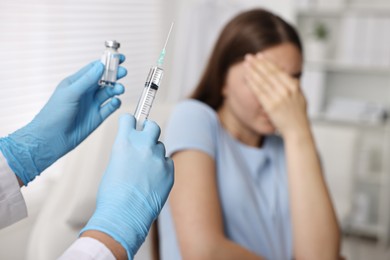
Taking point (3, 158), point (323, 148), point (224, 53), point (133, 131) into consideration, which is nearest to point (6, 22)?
point (224, 53)

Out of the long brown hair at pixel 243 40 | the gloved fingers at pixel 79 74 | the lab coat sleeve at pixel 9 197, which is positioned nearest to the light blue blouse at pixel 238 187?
the long brown hair at pixel 243 40

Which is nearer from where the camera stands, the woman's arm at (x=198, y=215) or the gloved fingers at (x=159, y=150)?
the gloved fingers at (x=159, y=150)

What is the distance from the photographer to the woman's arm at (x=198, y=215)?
42.0 inches

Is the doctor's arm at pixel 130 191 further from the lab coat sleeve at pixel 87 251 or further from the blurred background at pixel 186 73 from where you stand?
the blurred background at pixel 186 73

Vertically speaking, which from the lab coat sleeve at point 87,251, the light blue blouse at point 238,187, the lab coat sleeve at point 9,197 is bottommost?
the light blue blouse at point 238,187

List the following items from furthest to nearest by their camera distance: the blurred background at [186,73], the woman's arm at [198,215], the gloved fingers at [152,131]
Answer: the blurred background at [186,73], the woman's arm at [198,215], the gloved fingers at [152,131]

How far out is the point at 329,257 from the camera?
1.20 m

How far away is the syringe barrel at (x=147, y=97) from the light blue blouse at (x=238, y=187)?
18.3 inches

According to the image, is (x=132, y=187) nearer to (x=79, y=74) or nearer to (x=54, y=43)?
(x=79, y=74)

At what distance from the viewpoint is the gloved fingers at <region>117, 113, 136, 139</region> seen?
67 cm

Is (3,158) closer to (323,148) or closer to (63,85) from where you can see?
(63,85)

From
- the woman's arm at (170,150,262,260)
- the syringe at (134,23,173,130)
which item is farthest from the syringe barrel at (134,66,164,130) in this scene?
the woman's arm at (170,150,262,260)

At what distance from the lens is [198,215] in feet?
3.57

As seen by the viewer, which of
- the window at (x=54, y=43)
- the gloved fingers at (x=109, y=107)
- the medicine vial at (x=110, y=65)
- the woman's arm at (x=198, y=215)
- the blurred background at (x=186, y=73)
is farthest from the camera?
the window at (x=54, y=43)
